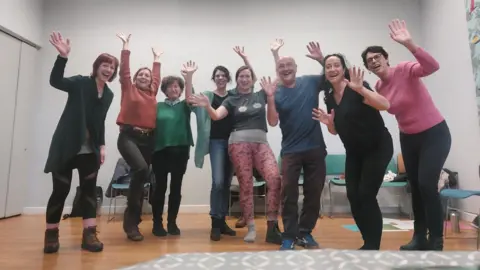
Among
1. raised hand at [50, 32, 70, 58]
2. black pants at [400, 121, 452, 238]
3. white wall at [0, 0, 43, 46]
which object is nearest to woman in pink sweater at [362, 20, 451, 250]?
black pants at [400, 121, 452, 238]

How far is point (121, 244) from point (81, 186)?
0.51 meters

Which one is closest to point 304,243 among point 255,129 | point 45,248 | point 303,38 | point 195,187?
point 255,129

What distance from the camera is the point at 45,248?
2.27m

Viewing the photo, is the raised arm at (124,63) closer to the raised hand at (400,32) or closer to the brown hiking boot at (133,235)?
the brown hiking boot at (133,235)

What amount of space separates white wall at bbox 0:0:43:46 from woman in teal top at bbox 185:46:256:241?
280 centimetres

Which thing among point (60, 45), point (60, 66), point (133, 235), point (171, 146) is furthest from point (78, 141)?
point (133, 235)

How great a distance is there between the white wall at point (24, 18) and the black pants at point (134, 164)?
254 cm

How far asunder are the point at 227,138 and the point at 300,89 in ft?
2.38

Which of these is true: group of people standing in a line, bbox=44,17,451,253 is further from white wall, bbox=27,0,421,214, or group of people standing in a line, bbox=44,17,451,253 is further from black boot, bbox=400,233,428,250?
white wall, bbox=27,0,421,214

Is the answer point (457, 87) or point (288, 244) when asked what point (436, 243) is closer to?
point (288, 244)

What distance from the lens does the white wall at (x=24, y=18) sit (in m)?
4.10

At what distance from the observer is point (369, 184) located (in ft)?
6.50

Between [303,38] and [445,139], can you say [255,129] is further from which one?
[303,38]

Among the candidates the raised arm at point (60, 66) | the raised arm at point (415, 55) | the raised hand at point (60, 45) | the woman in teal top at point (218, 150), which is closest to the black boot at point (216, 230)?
the woman in teal top at point (218, 150)
